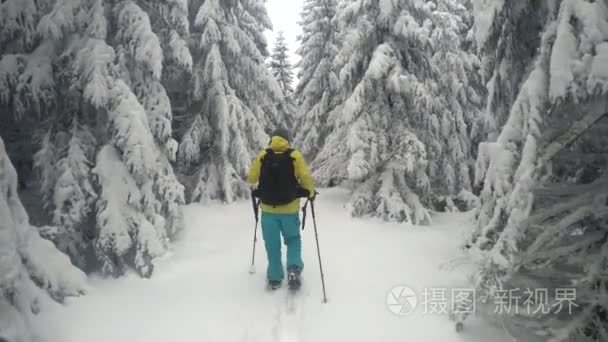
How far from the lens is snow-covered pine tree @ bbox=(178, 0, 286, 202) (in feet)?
38.0

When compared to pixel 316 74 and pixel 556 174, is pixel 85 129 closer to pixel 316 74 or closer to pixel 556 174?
pixel 556 174

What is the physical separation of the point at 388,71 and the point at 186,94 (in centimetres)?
612

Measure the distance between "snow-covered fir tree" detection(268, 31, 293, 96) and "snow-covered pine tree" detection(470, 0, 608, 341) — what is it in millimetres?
23664

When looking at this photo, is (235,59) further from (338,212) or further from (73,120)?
(73,120)

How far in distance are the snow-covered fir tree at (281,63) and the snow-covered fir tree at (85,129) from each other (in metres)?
20.9

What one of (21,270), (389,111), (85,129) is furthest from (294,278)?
(389,111)

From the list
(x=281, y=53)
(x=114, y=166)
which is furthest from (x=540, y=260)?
(x=281, y=53)

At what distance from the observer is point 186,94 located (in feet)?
40.3

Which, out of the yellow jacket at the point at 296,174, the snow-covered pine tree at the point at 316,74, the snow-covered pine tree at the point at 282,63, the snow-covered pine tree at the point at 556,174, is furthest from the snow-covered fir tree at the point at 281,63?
the snow-covered pine tree at the point at 556,174

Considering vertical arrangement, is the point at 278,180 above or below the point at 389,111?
below

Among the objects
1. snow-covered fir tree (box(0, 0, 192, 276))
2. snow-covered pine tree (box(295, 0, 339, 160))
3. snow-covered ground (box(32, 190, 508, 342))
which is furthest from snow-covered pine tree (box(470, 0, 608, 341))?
snow-covered pine tree (box(295, 0, 339, 160))
